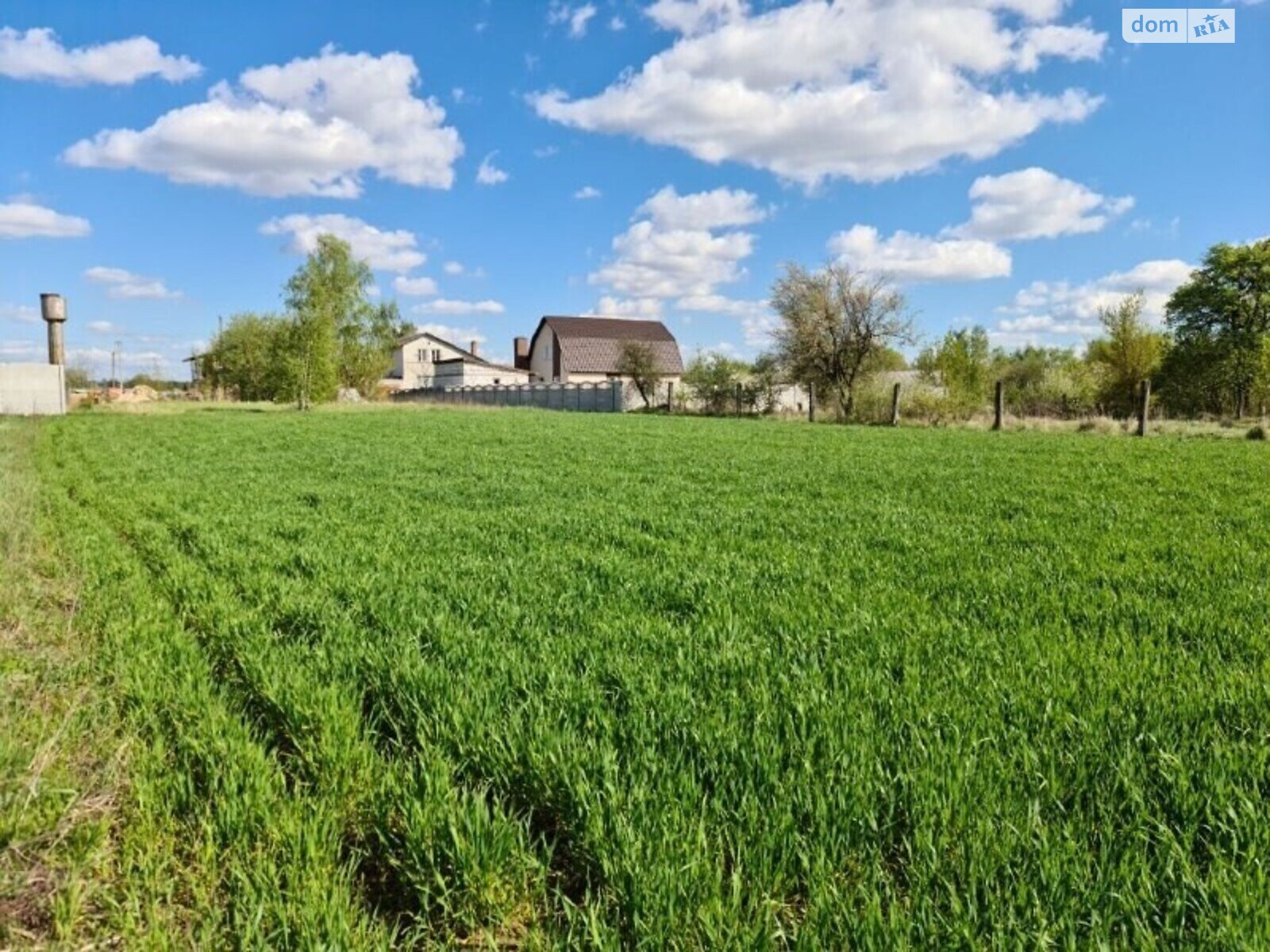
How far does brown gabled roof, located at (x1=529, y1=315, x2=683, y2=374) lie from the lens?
226ft

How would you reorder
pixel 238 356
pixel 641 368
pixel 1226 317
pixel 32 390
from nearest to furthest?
pixel 32 390 < pixel 1226 317 < pixel 641 368 < pixel 238 356

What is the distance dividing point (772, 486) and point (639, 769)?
799 centimetres

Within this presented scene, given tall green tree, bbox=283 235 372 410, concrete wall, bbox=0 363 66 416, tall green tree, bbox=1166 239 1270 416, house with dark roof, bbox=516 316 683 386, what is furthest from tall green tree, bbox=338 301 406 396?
tall green tree, bbox=1166 239 1270 416

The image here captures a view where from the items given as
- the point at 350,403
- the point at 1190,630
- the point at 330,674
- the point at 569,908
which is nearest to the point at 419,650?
the point at 330,674

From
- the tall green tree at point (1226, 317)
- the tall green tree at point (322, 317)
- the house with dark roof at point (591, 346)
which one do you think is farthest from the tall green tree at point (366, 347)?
the tall green tree at point (1226, 317)

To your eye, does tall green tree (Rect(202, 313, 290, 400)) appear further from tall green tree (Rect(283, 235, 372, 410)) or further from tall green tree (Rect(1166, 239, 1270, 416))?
tall green tree (Rect(1166, 239, 1270, 416))

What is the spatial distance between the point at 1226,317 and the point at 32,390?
61743 mm

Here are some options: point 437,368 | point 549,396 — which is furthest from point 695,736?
point 437,368

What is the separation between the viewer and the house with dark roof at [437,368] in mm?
76750

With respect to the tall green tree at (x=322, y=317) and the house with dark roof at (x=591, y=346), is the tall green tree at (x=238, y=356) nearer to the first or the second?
the tall green tree at (x=322, y=317)

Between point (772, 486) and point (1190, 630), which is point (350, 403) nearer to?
point (772, 486)

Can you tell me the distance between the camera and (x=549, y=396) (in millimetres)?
51719

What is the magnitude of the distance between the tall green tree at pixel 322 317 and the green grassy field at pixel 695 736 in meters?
38.0

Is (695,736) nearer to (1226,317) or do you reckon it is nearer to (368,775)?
(368,775)
